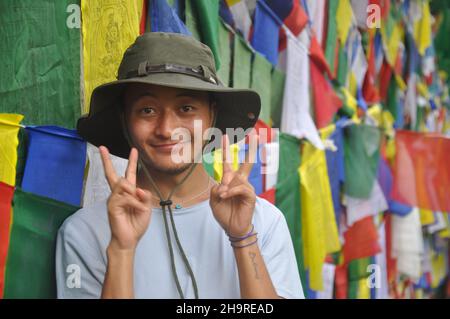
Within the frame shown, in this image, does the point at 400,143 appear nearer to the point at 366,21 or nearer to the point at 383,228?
the point at 383,228

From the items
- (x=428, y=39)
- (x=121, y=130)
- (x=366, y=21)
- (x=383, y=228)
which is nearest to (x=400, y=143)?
(x=383, y=228)

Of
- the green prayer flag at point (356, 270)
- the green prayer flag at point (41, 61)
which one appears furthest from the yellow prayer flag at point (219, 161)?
the green prayer flag at point (356, 270)

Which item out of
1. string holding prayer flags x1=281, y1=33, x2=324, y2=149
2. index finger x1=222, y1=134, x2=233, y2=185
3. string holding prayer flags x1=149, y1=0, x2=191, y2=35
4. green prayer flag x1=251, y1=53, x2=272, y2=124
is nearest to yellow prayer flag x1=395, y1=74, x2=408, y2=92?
string holding prayer flags x1=281, y1=33, x2=324, y2=149

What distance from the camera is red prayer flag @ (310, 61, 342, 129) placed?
3336 mm

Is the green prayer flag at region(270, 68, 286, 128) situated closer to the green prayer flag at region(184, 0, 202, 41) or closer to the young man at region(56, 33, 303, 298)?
the green prayer flag at region(184, 0, 202, 41)

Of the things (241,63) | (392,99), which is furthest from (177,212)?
(392,99)

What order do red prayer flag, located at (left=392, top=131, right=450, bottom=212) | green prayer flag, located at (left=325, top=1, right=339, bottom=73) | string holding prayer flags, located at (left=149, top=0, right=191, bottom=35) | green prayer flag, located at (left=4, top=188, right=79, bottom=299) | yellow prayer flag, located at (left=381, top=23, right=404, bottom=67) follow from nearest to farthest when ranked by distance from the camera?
green prayer flag, located at (left=4, top=188, right=79, bottom=299), string holding prayer flags, located at (left=149, top=0, right=191, bottom=35), green prayer flag, located at (left=325, top=1, right=339, bottom=73), red prayer flag, located at (left=392, top=131, right=450, bottom=212), yellow prayer flag, located at (left=381, top=23, right=404, bottom=67)

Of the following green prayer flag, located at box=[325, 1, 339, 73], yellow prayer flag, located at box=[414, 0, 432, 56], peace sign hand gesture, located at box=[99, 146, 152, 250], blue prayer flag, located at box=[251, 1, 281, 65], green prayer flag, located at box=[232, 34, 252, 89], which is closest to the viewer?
peace sign hand gesture, located at box=[99, 146, 152, 250]

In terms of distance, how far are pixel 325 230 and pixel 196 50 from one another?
6.15 ft

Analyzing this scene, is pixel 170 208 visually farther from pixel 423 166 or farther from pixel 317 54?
pixel 423 166

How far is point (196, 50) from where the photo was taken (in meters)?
1.42

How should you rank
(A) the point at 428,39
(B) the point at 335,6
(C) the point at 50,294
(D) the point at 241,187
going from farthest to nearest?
(A) the point at 428,39 → (B) the point at 335,6 → (C) the point at 50,294 → (D) the point at 241,187

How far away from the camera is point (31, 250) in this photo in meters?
1.50

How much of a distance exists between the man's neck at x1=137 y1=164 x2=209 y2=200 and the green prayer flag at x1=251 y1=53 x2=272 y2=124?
1.17 m
